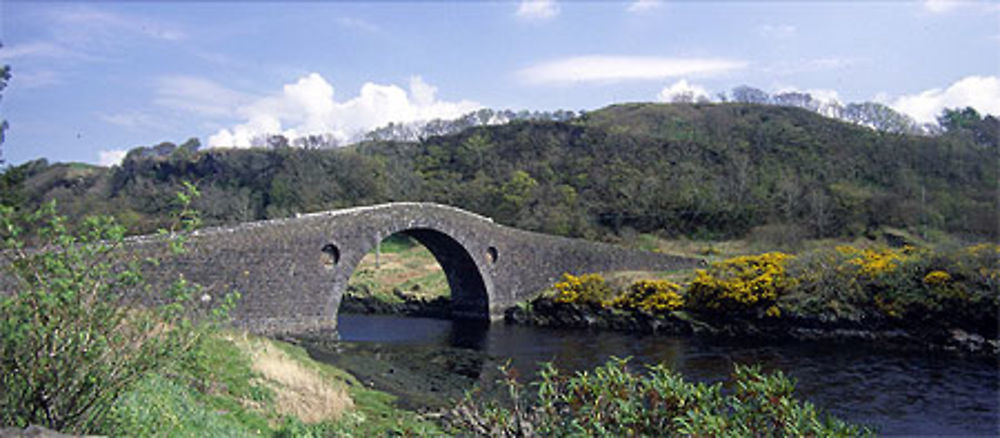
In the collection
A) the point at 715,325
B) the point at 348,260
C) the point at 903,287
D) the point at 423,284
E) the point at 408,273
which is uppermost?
the point at 348,260

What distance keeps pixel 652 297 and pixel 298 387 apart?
18180mm

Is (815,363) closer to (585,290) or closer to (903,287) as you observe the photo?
(903,287)

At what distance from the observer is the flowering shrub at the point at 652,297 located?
26594mm

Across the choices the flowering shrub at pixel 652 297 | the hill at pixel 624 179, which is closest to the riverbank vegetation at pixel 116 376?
the flowering shrub at pixel 652 297

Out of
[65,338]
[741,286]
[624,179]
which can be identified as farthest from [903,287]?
[624,179]

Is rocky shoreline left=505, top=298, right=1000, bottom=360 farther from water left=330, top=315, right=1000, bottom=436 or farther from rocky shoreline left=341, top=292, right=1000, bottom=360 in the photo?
water left=330, top=315, right=1000, bottom=436

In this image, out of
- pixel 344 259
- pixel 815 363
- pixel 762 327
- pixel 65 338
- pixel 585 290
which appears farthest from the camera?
pixel 585 290

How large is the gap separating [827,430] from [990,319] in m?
19.0

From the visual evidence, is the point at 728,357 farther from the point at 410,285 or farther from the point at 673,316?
the point at 410,285

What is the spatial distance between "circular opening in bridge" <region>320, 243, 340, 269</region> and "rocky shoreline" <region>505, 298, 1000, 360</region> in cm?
975

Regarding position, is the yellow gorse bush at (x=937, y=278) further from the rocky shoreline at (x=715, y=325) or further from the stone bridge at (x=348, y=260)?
the stone bridge at (x=348, y=260)

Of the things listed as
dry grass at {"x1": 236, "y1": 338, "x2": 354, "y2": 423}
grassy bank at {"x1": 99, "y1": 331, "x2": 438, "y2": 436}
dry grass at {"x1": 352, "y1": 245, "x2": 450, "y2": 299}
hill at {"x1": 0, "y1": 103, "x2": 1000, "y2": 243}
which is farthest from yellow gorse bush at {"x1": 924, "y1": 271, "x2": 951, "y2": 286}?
dry grass at {"x1": 352, "y1": 245, "x2": 450, "y2": 299}

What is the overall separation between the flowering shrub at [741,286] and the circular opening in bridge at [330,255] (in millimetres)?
13776

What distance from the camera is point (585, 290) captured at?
1164 inches
